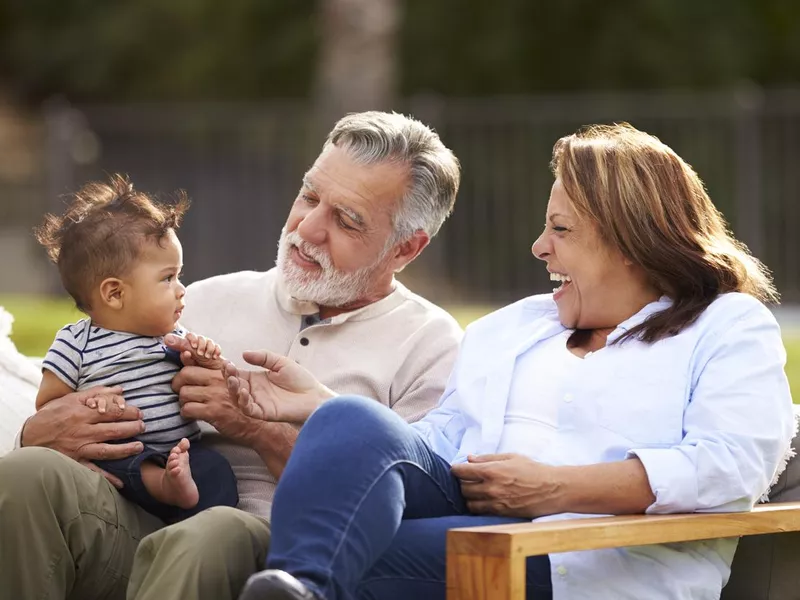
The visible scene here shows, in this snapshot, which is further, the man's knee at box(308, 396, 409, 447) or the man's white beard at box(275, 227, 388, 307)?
the man's white beard at box(275, 227, 388, 307)

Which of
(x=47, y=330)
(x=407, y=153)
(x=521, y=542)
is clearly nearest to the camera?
(x=521, y=542)

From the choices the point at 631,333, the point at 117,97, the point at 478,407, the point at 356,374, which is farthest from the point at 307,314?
the point at 117,97

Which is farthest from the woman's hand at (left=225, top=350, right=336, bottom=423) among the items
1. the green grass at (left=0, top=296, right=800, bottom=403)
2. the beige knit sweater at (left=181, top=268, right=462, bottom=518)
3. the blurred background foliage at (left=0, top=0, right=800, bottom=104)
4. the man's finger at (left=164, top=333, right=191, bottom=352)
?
the blurred background foliage at (left=0, top=0, right=800, bottom=104)

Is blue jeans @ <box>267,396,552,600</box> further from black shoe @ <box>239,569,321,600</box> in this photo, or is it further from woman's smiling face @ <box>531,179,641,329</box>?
woman's smiling face @ <box>531,179,641,329</box>

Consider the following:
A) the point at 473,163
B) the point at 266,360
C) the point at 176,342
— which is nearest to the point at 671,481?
the point at 266,360

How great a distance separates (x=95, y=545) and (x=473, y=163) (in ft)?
31.7

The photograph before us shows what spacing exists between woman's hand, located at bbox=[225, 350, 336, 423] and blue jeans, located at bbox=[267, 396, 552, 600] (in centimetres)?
42

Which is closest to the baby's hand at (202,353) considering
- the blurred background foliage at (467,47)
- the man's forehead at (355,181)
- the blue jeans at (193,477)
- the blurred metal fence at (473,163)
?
→ the blue jeans at (193,477)

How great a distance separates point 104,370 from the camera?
3.36 m

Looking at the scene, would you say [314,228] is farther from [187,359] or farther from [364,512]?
[364,512]

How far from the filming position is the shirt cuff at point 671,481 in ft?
9.61

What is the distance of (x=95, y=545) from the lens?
3127 mm

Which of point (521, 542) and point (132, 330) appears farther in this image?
point (132, 330)

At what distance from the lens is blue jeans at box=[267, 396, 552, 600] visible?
2.67 meters
